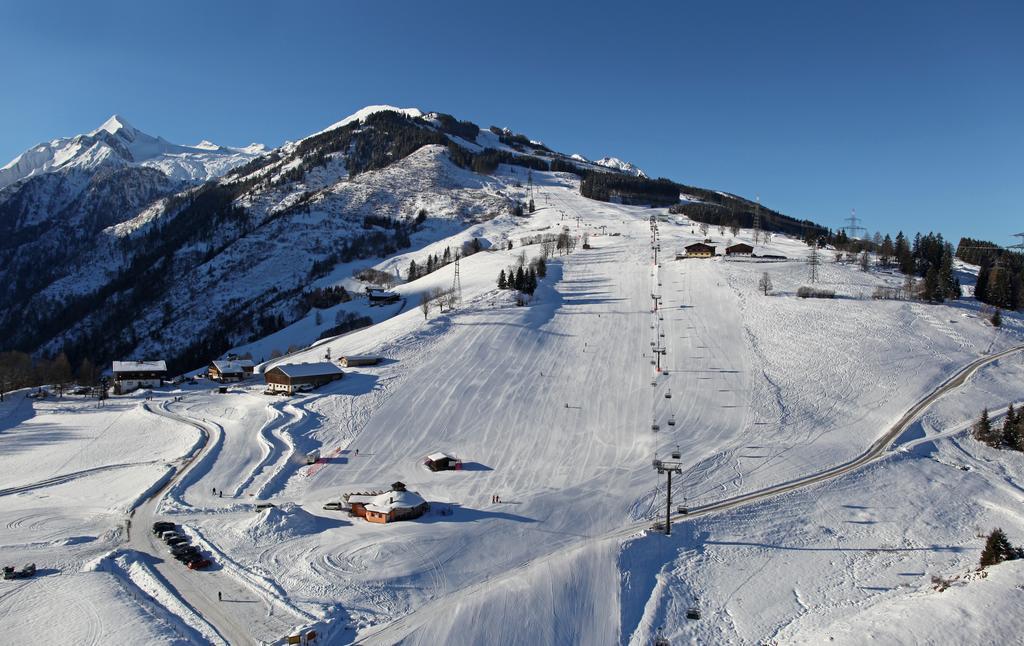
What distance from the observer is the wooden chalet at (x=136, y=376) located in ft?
271

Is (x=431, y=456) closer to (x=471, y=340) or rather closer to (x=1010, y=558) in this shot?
(x=471, y=340)

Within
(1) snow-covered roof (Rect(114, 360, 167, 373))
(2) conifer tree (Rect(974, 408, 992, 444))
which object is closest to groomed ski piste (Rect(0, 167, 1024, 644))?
(2) conifer tree (Rect(974, 408, 992, 444))

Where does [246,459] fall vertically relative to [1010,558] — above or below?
below

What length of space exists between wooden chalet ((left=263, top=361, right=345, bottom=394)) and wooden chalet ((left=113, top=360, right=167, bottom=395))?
27.4 meters

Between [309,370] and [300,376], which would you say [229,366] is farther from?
A: [300,376]

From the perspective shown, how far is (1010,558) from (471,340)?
5151 centimetres

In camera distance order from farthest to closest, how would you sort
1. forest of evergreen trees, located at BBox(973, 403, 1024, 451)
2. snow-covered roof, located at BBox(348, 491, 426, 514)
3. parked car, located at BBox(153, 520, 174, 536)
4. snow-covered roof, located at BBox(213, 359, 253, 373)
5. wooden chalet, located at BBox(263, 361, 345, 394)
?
snow-covered roof, located at BBox(213, 359, 253, 373)
wooden chalet, located at BBox(263, 361, 345, 394)
forest of evergreen trees, located at BBox(973, 403, 1024, 451)
snow-covered roof, located at BBox(348, 491, 426, 514)
parked car, located at BBox(153, 520, 174, 536)

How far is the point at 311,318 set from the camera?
118 metres

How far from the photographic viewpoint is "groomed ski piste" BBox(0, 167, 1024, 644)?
26.1 m

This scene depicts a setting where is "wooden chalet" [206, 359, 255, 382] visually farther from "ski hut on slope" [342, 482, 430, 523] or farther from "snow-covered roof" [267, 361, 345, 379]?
"ski hut on slope" [342, 482, 430, 523]

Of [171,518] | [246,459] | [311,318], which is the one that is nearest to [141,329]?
[311,318]

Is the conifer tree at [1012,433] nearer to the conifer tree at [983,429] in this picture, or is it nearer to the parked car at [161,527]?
the conifer tree at [983,429]

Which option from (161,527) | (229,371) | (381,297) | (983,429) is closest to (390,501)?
(161,527)

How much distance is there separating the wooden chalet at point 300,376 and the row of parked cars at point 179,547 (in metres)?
30.5
